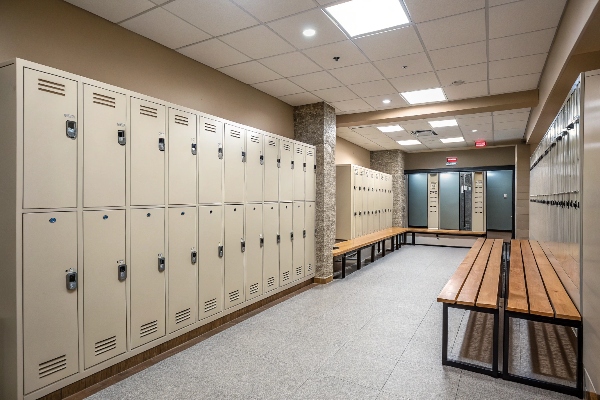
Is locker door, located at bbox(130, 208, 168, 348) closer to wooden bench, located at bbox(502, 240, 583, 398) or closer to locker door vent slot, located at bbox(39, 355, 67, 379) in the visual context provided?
locker door vent slot, located at bbox(39, 355, 67, 379)

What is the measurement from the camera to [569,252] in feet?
9.66

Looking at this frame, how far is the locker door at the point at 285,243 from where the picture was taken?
4605 millimetres

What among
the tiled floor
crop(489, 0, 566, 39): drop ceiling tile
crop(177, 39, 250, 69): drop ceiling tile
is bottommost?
the tiled floor

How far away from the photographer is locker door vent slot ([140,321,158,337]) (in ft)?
9.08

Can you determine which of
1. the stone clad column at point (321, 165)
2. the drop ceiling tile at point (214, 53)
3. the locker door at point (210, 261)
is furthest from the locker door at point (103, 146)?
Result: the stone clad column at point (321, 165)

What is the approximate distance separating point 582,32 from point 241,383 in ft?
11.3

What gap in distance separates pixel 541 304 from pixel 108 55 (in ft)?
13.3

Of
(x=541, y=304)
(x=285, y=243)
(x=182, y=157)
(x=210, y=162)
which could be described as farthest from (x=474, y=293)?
(x=182, y=157)

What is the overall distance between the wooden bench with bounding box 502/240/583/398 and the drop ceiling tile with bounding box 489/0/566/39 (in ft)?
7.64

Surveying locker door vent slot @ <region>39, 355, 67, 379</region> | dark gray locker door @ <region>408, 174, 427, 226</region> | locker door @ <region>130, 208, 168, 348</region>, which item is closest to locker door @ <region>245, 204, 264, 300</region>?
locker door @ <region>130, 208, 168, 348</region>

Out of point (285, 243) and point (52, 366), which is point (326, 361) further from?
point (285, 243)

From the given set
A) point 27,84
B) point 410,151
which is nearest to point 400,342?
point 27,84

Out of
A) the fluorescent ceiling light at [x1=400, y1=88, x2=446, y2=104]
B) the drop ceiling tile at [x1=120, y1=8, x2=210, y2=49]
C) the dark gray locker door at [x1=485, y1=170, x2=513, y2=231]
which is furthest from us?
the dark gray locker door at [x1=485, y1=170, x2=513, y2=231]

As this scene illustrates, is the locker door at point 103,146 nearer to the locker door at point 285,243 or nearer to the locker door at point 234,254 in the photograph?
the locker door at point 234,254
